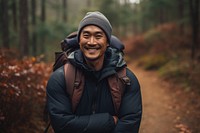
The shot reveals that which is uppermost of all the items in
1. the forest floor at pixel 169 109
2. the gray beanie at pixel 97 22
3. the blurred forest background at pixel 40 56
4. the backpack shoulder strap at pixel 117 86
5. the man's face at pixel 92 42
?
the gray beanie at pixel 97 22

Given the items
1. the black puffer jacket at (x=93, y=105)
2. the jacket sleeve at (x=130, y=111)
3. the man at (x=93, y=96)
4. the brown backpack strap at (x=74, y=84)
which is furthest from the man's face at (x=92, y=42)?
the jacket sleeve at (x=130, y=111)

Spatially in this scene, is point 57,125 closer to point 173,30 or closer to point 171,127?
point 171,127

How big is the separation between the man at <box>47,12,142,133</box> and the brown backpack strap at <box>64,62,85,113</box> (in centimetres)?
6

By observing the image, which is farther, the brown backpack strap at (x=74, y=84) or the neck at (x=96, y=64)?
the neck at (x=96, y=64)

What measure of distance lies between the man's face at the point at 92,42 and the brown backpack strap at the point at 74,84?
0.81 feet

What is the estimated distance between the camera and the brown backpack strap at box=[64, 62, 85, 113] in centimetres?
284

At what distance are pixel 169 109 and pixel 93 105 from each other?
596 cm

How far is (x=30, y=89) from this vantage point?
19.5 ft

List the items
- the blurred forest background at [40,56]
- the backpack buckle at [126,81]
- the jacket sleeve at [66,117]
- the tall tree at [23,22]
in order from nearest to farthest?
the jacket sleeve at [66,117], the backpack buckle at [126,81], the blurred forest background at [40,56], the tall tree at [23,22]

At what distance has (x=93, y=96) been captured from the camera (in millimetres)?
2938

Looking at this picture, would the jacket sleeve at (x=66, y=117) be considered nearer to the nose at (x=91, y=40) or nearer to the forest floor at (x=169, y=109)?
the nose at (x=91, y=40)

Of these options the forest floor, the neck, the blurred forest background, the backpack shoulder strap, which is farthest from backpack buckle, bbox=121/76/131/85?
the forest floor

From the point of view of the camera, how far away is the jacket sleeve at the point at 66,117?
9.25 ft

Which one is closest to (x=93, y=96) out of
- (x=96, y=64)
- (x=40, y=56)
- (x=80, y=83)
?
(x=80, y=83)
